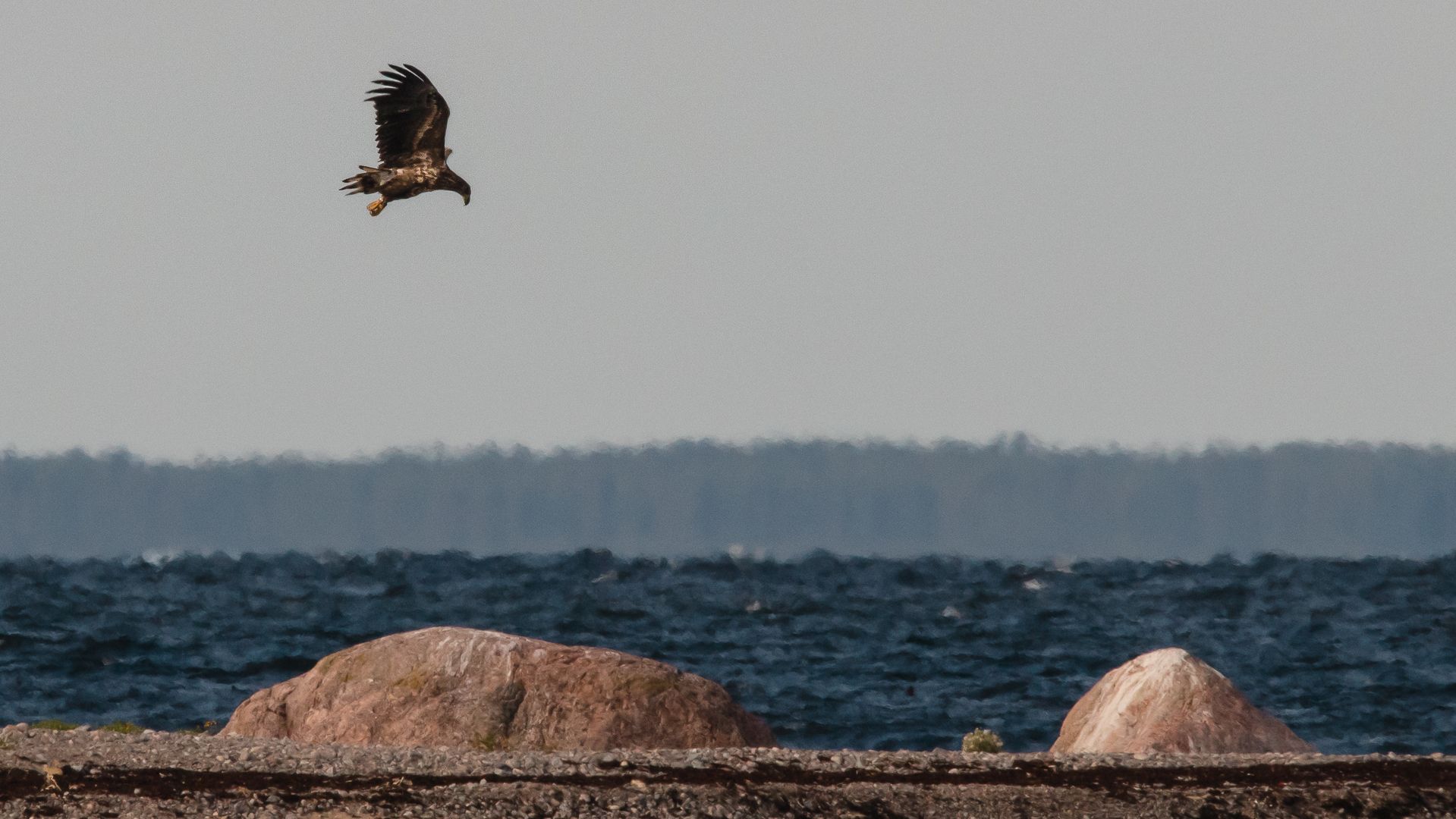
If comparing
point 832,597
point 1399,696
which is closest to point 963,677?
point 1399,696

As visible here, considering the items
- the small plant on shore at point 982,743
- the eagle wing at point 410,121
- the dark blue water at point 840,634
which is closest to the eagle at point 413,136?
the eagle wing at point 410,121

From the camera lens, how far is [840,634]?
1604 inches

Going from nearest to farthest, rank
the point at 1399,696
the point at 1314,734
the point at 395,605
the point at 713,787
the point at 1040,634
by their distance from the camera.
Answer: the point at 713,787
the point at 1314,734
the point at 1399,696
the point at 1040,634
the point at 395,605

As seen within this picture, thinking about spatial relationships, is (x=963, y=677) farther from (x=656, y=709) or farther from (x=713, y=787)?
(x=713, y=787)

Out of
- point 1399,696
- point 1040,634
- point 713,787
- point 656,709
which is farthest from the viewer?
point 1040,634

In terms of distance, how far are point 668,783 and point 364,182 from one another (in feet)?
18.6

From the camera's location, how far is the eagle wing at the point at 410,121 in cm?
1593

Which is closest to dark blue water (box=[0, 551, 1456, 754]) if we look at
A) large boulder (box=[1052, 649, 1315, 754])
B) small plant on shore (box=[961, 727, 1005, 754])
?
large boulder (box=[1052, 649, 1315, 754])

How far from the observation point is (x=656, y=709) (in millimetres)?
16312

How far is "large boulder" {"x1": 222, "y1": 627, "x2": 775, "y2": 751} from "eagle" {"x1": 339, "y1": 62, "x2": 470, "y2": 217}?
13.5 ft

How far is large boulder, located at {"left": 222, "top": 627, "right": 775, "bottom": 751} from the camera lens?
16.2 meters

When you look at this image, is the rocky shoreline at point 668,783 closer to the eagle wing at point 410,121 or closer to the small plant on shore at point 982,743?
the small plant on shore at point 982,743

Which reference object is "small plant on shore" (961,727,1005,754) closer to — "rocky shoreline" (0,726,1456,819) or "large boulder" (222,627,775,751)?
"rocky shoreline" (0,726,1456,819)

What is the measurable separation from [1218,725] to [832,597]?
121 ft
